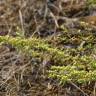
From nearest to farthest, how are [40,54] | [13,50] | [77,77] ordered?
1. [77,77]
2. [40,54]
3. [13,50]

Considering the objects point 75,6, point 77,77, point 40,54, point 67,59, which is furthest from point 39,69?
point 75,6

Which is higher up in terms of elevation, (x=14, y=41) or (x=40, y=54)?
(x=14, y=41)

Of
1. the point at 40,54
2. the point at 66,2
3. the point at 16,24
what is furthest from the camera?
the point at 66,2

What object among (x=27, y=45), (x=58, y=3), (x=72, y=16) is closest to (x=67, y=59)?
(x=27, y=45)

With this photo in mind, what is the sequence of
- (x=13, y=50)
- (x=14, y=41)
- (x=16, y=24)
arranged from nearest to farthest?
(x=14, y=41) < (x=13, y=50) < (x=16, y=24)

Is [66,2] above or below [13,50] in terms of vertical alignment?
above

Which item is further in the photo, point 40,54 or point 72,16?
point 72,16

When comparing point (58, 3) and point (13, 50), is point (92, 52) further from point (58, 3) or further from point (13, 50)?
point (58, 3)

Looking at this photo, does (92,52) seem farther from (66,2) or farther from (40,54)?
(66,2)

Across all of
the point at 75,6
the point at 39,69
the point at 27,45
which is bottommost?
the point at 39,69
